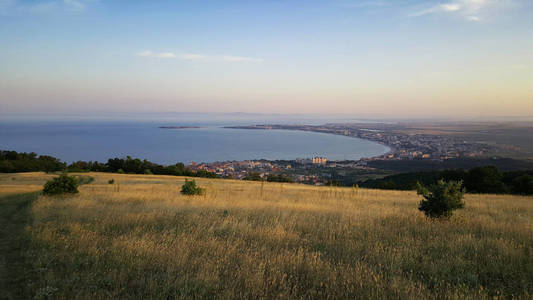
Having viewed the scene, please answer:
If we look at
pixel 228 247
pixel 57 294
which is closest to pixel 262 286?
pixel 228 247

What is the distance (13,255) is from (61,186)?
33.4 feet

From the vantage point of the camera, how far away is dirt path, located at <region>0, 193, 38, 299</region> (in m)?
3.98

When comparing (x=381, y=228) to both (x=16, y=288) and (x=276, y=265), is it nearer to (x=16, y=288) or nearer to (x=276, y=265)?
(x=276, y=265)

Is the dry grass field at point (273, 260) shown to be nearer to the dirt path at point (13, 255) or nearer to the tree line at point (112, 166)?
the dirt path at point (13, 255)

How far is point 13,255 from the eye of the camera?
543 cm

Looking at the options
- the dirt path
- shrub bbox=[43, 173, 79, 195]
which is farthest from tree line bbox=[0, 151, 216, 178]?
the dirt path

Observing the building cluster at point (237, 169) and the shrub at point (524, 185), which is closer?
the shrub at point (524, 185)

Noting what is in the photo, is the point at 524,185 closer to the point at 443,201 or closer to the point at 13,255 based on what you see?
the point at 443,201

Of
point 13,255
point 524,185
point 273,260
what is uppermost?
point 273,260

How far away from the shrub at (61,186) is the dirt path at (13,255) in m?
3.40

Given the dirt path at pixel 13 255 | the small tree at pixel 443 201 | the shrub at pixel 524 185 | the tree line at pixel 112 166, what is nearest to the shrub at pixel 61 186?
the dirt path at pixel 13 255

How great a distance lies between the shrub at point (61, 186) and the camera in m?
13.5

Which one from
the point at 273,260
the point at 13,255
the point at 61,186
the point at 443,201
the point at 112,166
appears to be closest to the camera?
the point at 273,260

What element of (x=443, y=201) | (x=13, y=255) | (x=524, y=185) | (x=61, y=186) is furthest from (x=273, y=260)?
(x=524, y=185)
